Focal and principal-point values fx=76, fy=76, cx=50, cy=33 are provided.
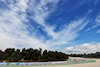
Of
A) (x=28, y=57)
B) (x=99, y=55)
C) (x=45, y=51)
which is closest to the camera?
(x=28, y=57)

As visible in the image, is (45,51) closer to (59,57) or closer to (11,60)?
(59,57)

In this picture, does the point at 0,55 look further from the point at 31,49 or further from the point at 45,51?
the point at 45,51

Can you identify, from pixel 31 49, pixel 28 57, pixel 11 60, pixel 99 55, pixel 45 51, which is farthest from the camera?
pixel 99 55

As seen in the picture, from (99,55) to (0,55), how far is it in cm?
8735

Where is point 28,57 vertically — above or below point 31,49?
below

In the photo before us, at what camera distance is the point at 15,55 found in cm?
3800

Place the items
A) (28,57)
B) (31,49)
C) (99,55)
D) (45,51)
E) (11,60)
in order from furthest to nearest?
(99,55) → (45,51) → (31,49) → (28,57) → (11,60)

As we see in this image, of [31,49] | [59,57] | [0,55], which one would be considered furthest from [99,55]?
[0,55]

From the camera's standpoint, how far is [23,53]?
146 feet

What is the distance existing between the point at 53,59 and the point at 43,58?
244 inches

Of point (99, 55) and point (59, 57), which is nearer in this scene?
point (59, 57)

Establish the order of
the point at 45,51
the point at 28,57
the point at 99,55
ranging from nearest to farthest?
1. the point at 28,57
2. the point at 45,51
3. the point at 99,55

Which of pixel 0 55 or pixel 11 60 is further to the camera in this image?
pixel 0 55

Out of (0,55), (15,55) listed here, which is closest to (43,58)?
(15,55)
